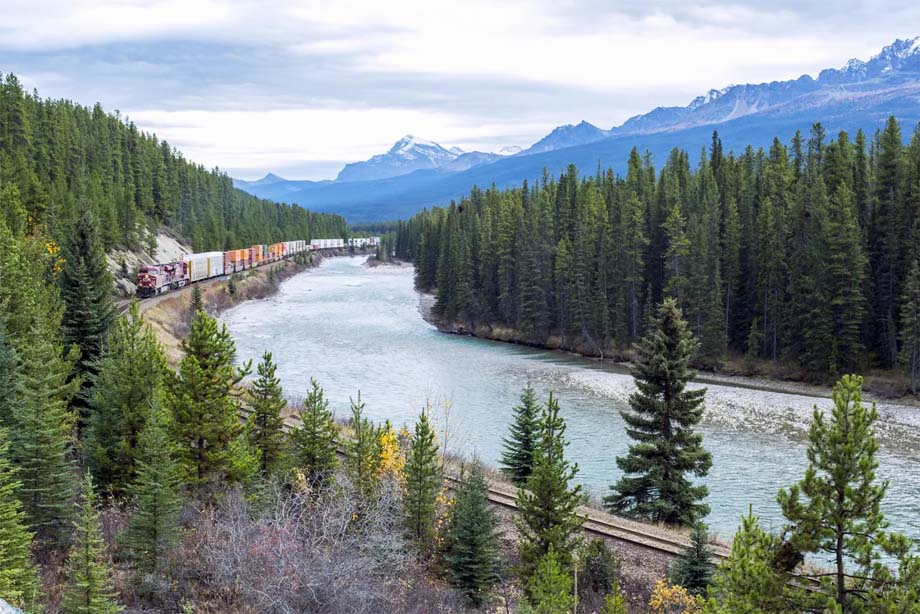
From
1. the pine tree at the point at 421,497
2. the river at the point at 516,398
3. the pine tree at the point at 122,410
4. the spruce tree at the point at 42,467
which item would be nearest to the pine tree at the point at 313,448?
the pine tree at the point at 421,497

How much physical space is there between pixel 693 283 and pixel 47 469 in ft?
175

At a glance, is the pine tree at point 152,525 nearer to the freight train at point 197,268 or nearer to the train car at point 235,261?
the freight train at point 197,268

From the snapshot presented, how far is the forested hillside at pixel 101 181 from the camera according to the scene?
229 feet

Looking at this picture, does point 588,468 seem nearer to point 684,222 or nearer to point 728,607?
point 728,607

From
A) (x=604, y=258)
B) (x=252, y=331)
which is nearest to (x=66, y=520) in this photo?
(x=252, y=331)

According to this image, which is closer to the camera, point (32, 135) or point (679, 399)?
point (679, 399)

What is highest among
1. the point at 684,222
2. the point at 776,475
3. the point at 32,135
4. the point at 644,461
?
the point at 32,135

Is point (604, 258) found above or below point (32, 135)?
Result: below

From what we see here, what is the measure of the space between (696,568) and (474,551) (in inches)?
212

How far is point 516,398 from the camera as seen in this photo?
48562mm

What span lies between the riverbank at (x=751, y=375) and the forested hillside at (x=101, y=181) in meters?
37.1

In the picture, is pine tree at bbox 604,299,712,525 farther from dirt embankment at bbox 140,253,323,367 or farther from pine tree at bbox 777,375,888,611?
dirt embankment at bbox 140,253,323,367

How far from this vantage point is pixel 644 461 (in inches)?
1075

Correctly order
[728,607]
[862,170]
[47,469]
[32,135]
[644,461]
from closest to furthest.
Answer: [728,607]
[47,469]
[644,461]
[862,170]
[32,135]
